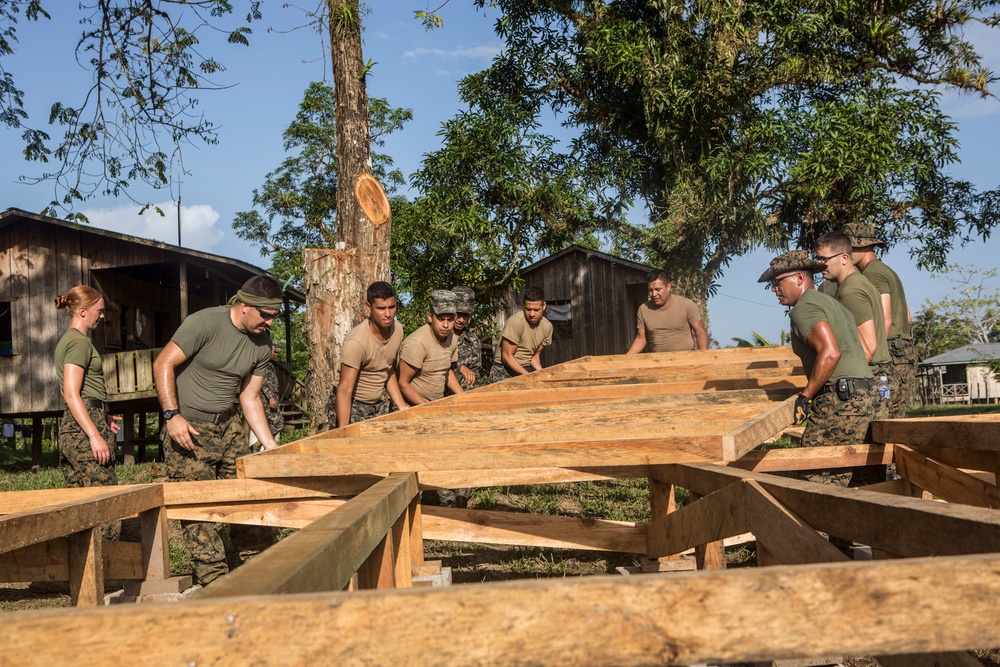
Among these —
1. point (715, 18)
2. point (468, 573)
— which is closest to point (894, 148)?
point (715, 18)

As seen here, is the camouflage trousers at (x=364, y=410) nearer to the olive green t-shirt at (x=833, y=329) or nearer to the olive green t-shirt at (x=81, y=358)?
the olive green t-shirt at (x=81, y=358)

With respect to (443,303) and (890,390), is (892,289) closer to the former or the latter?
(890,390)

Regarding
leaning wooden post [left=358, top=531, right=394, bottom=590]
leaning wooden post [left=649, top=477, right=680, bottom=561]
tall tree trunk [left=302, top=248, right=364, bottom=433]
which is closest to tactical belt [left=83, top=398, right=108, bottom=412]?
tall tree trunk [left=302, top=248, right=364, bottom=433]

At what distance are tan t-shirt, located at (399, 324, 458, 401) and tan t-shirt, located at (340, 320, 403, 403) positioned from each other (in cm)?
12

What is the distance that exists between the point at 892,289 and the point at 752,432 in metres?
4.32

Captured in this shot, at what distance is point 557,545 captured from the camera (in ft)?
14.4

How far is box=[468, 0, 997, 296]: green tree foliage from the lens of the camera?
49.3 ft

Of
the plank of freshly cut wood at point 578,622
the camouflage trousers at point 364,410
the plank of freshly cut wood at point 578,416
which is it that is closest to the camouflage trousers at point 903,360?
the plank of freshly cut wood at point 578,416

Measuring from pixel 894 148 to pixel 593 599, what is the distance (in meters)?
15.6

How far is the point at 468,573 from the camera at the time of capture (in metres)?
5.64

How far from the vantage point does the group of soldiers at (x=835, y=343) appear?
4840 mm

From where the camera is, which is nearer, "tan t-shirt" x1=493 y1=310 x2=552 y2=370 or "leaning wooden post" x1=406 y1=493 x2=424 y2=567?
"leaning wooden post" x1=406 y1=493 x2=424 y2=567

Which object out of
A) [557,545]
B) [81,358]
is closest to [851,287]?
[557,545]

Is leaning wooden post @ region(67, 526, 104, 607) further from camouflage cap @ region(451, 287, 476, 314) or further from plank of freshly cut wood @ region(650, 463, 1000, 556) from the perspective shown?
camouflage cap @ region(451, 287, 476, 314)
